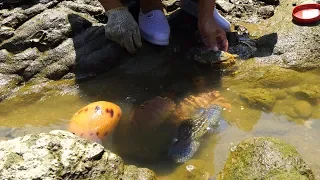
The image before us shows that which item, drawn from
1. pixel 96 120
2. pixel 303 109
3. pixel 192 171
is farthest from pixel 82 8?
pixel 303 109

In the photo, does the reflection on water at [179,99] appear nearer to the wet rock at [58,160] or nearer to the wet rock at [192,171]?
the wet rock at [192,171]

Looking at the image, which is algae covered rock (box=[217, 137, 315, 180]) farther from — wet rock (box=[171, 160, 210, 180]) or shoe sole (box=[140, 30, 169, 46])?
shoe sole (box=[140, 30, 169, 46])

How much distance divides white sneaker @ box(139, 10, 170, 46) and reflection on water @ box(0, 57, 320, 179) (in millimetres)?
263

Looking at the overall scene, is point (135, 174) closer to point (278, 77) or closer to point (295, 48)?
point (278, 77)

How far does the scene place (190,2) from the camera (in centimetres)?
470

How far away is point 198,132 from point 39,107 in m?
1.56

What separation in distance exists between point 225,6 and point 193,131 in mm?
2476

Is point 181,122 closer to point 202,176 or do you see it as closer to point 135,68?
point 202,176

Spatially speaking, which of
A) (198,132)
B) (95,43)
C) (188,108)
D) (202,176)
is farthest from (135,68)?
(202,176)

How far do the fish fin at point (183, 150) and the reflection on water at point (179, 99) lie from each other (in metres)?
0.05

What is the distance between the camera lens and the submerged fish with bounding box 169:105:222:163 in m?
3.24

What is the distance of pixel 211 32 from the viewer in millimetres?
4234

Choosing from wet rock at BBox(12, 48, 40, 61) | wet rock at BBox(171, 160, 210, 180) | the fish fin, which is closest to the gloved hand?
wet rock at BBox(12, 48, 40, 61)

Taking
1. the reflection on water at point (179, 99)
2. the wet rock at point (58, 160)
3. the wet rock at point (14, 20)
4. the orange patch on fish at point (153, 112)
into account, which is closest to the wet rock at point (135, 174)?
the wet rock at point (58, 160)
